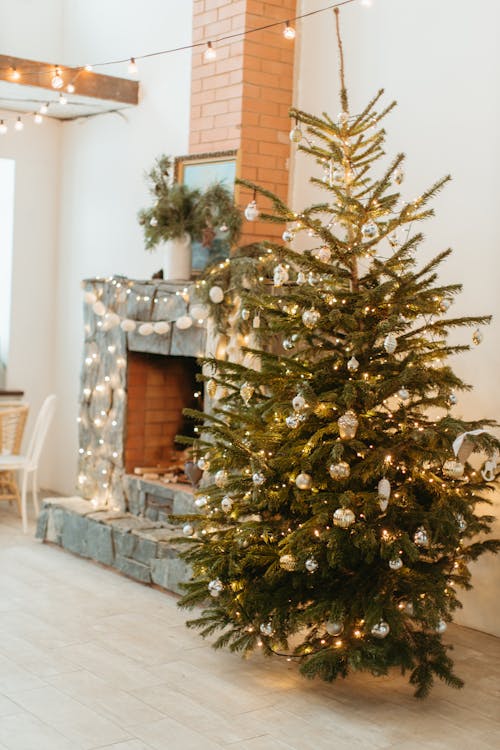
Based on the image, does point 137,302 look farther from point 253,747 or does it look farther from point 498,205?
point 253,747

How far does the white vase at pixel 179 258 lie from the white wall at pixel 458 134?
1273 millimetres

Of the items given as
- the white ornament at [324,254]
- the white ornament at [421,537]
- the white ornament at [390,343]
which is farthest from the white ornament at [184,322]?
the white ornament at [421,537]

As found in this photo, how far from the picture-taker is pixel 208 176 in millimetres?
6234

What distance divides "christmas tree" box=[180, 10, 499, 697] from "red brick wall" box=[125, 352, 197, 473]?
6.44 ft

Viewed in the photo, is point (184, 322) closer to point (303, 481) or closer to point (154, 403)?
point (154, 403)

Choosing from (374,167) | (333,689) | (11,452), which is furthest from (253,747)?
(11,452)

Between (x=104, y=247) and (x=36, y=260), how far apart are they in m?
0.77

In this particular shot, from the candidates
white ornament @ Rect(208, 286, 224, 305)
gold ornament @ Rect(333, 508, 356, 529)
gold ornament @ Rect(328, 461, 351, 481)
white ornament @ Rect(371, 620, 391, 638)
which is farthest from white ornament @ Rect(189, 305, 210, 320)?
white ornament @ Rect(371, 620, 391, 638)

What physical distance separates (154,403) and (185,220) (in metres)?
1.18

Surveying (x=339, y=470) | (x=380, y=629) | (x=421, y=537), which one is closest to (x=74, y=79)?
(x=339, y=470)

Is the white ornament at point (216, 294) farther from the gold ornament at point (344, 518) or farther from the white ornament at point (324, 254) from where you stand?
the gold ornament at point (344, 518)

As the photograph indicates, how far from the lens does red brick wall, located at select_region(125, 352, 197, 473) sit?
6.35m

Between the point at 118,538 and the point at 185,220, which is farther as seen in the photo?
the point at 185,220

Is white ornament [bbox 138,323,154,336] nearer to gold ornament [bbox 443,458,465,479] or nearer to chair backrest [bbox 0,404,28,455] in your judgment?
chair backrest [bbox 0,404,28,455]
